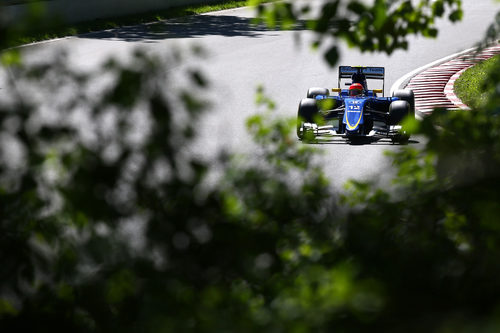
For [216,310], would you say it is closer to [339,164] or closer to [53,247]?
[53,247]

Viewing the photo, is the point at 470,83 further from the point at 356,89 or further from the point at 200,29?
the point at 200,29

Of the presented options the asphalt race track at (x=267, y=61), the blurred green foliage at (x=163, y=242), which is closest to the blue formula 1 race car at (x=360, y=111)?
the asphalt race track at (x=267, y=61)

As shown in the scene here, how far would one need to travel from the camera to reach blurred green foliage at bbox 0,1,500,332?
180 cm

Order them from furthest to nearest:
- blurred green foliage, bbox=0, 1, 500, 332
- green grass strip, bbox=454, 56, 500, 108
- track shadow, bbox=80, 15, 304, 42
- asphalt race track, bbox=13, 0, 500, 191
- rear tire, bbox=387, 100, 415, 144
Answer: track shadow, bbox=80, 15, 304, 42, green grass strip, bbox=454, 56, 500, 108, rear tire, bbox=387, 100, 415, 144, asphalt race track, bbox=13, 0, 500, 191, blurred green foliage, bbox=0, 1, 500, 332

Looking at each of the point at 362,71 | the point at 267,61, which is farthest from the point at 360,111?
the point at 267,61

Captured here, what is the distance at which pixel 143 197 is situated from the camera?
197 centimetres

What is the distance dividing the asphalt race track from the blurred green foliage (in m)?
4.40

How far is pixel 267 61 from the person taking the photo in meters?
17.0

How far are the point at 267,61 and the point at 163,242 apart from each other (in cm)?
1535

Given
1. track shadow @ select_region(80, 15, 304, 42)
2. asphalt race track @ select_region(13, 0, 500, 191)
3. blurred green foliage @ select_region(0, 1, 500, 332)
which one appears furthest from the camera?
track shadow @ select_region(80, 15, 304, 42)

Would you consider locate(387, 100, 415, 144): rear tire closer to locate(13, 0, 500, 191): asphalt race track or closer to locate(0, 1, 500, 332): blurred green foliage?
locate(13, 0, 500, 191): asphalt race track

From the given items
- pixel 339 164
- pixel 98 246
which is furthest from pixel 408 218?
pixel 339 164

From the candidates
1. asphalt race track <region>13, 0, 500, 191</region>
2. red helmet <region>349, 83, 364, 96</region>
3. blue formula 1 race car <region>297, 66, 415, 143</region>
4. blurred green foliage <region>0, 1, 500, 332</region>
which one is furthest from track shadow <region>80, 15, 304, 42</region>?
blurred green foliage <region>0, 1, 500, 332</region>

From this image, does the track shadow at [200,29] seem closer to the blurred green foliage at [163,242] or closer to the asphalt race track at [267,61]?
the asphalt race track at [267,61]
